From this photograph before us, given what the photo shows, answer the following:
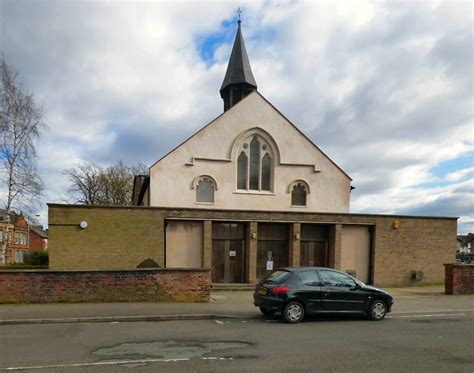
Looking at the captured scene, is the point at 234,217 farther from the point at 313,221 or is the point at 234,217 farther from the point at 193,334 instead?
the point at 193,334

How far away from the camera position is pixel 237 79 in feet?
111

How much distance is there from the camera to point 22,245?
6750cm

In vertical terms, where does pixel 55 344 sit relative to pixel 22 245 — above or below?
above

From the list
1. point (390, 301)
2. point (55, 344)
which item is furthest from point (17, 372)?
point (390, 301)

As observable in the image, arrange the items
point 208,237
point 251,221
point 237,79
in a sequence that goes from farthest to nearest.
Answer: point 237,79 < point 251,221 < point 208,237

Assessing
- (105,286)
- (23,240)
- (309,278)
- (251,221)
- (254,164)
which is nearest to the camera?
(309,278)

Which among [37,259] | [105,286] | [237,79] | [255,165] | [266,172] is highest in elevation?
[237,79]

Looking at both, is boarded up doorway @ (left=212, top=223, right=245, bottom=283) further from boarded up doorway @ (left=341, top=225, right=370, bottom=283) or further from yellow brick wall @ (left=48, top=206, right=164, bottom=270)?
boarded up doorway @ (left=341, top=225, right=370, bottom=283)

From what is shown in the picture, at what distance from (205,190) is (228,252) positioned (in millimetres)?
5354

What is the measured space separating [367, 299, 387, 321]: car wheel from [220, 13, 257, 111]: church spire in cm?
2440

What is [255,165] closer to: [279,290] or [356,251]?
[356,251]

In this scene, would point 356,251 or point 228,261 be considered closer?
point 228,261

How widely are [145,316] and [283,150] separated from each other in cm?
1646

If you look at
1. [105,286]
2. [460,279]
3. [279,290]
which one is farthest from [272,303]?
[460,279]
